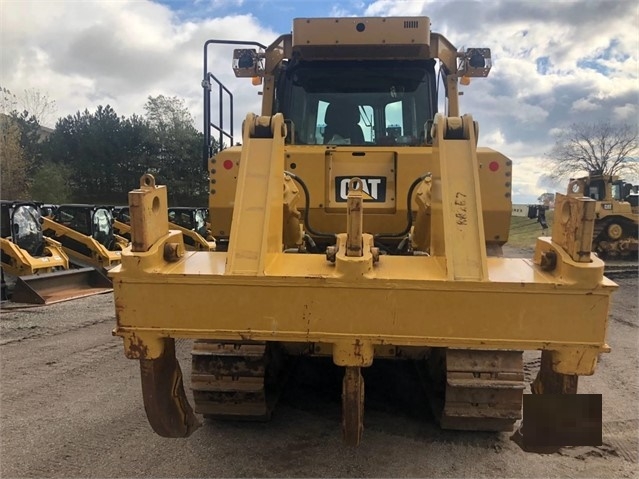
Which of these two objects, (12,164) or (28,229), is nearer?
(28,229)

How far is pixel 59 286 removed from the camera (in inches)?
368

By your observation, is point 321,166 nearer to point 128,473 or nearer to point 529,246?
point 128,473

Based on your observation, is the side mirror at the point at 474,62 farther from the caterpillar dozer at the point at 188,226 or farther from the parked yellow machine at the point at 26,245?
the caterpillar dozer at the point at 188,226

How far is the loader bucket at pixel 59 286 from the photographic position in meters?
8.52

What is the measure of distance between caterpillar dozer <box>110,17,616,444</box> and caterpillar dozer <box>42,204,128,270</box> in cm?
803

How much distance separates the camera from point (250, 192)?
2.73 metres

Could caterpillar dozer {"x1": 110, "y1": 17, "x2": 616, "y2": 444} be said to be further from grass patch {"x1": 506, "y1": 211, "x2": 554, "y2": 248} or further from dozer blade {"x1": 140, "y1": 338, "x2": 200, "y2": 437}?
grass patch {"x1": 506, "y1": 211, "x2": 554, "y2": 248}

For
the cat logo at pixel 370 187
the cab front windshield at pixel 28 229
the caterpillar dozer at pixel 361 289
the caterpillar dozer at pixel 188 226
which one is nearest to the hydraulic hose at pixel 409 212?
the caterpillar dozer at pixel 361 289

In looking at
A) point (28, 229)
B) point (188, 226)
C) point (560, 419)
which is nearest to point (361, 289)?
point (560, 419)

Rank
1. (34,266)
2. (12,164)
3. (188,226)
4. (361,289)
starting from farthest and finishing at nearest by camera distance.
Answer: (12,164)
(188,226)
(34,266)
(361,289)

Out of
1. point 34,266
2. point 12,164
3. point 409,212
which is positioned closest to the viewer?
point 409,212

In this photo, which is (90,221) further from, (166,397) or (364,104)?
(166,397)

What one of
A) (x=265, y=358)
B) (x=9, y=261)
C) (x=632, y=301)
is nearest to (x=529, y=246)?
(x=632, y=301)

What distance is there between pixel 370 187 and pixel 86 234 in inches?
381
